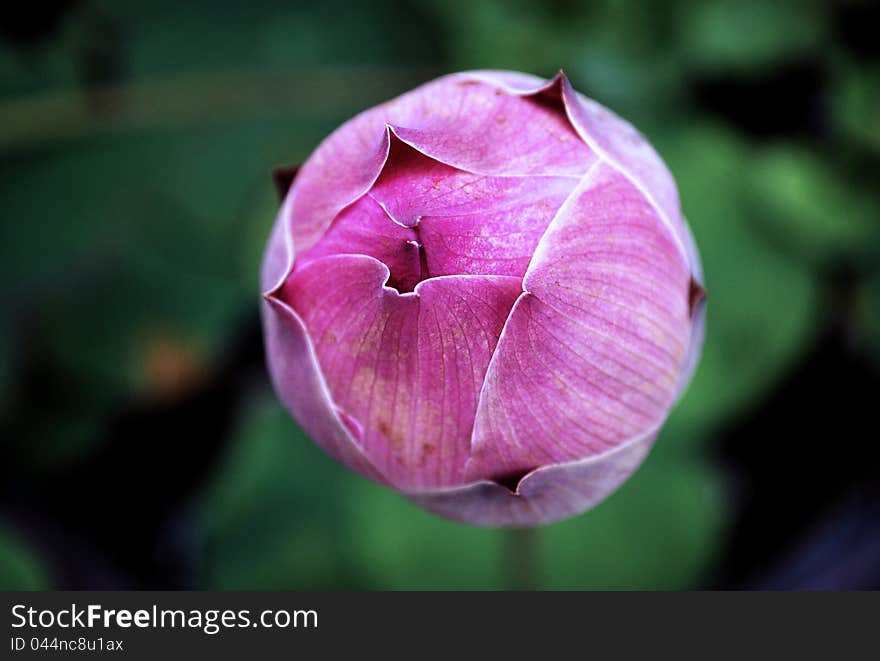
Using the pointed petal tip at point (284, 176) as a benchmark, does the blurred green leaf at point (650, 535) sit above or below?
below

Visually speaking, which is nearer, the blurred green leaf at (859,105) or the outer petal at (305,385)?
the outer petal at (305,385)

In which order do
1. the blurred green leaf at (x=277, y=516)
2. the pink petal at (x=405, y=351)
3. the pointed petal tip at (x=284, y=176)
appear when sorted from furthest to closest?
the blurred green leaf at (x=277, y=516) → the pointed petal tip at (x=284, y=176) → the pink petal at (x=405, y=351)

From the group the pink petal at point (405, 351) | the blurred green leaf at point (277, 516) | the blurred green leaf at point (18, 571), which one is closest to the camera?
the pink petal at point (405, 351)

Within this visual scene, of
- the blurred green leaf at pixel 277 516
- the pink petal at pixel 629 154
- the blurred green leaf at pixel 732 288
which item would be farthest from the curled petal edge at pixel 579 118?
→ the blurred green leaf at pixel 277 516

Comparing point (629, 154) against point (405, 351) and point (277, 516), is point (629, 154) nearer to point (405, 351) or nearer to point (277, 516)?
point (405, 351)

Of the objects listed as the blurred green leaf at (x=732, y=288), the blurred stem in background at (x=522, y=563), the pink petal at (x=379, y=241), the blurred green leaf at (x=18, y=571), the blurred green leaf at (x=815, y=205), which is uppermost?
the pink petal at (x=379, y=241)

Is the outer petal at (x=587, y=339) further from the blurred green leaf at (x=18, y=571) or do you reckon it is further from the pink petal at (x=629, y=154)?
the blurred green leaf at (x=18, y=571)

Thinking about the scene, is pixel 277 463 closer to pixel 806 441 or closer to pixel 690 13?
pixel 806 441

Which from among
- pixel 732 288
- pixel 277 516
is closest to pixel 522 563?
pixel 277 516
